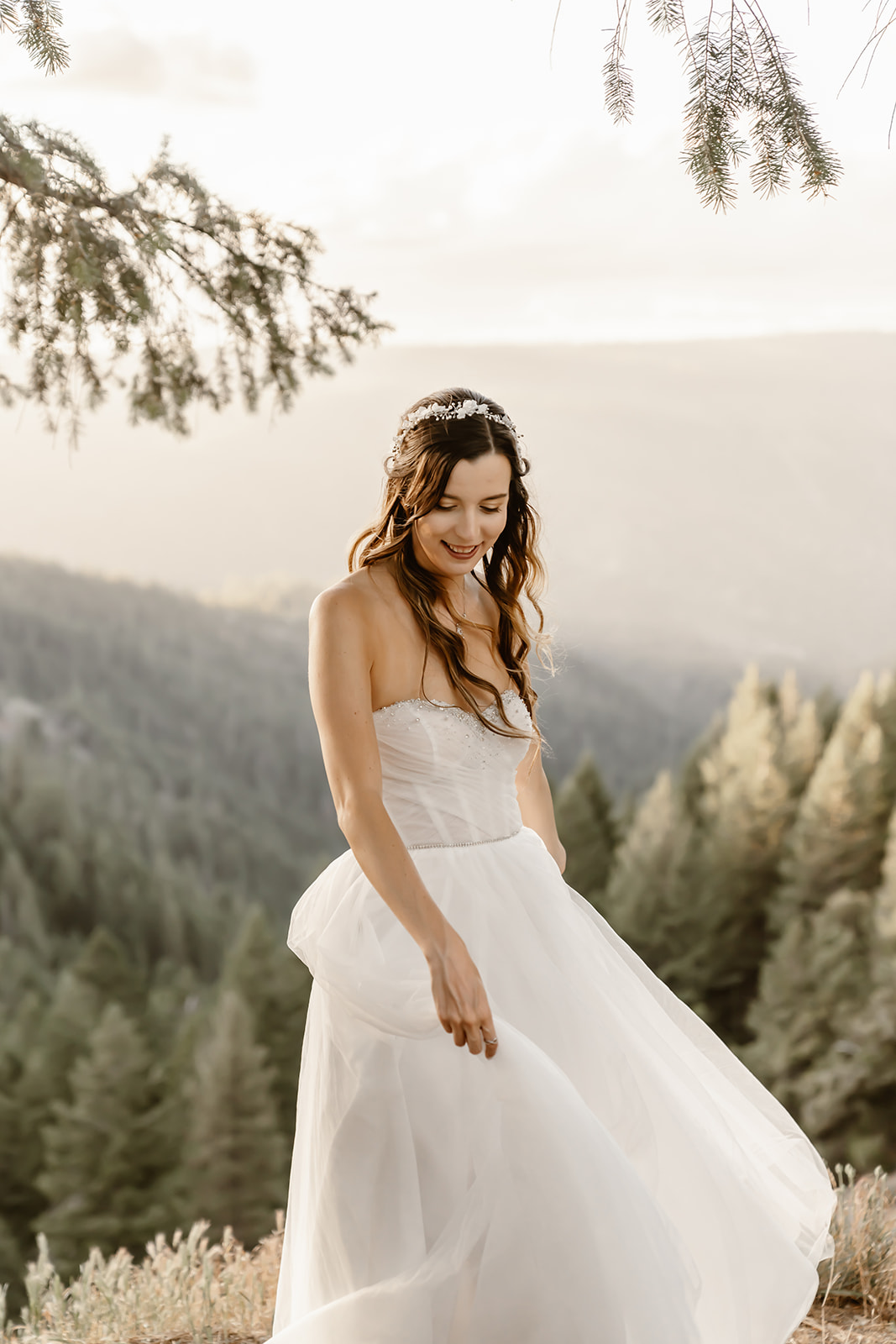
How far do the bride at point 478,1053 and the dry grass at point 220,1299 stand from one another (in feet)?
2.89

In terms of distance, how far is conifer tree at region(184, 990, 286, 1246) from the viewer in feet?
77.8

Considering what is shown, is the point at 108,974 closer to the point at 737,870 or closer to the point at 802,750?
the point at 737,870

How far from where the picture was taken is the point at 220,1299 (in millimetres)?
3219

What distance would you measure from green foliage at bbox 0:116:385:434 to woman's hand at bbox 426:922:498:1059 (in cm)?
201

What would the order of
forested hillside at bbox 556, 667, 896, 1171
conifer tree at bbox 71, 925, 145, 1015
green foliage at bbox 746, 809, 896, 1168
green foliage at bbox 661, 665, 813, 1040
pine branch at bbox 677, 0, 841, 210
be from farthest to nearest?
1. conifer tree at bbox 71, 925, 145, 1015
2. green foliage at bbox 661, 665, 813, 1040
3. forested hillside at bbox 556, 667, 896, 1171
4. green foliage at bbox 746, 809, 896, 1168
5. pine branch at bbox 677, 0, 841, 210

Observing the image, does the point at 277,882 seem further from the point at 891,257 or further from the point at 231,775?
the point at 891,257

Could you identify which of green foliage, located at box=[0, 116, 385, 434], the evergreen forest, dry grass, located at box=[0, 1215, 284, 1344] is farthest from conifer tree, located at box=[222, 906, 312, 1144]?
green foliage, located at box=[0, 116, 385, 434]

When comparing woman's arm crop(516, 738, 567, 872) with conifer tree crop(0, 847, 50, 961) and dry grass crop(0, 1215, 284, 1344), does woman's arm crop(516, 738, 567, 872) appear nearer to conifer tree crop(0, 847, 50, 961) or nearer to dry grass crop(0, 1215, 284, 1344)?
dry grass crop(0, 1215, 284, 1344)

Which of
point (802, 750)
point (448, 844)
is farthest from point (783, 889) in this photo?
point (448, 844)

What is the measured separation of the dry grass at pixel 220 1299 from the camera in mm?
2961

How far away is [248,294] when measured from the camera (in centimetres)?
354

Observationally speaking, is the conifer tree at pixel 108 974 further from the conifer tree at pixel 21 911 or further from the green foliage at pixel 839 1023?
the green foliage at pixel 839 1023

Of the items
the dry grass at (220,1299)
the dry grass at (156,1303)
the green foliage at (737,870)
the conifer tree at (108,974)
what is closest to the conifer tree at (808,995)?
the green foliage at (737,870)

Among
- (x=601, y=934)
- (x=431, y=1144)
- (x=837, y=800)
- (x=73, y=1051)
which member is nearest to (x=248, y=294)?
(x=601, y=934)
